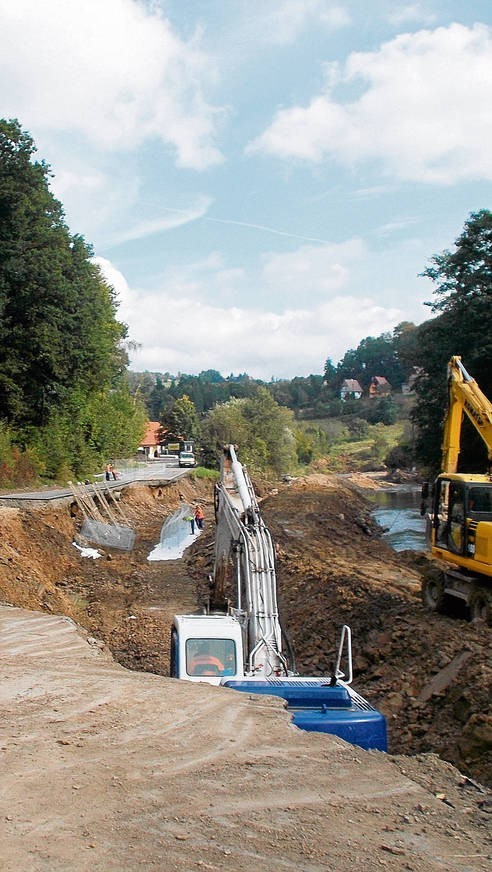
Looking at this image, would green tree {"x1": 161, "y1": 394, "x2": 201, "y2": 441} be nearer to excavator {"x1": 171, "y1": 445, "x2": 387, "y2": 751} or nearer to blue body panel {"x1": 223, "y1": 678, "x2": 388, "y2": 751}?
excavator {"x1": 171, "y1": 445, "x2": 387, "y2": 751}

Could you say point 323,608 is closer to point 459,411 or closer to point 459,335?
A: point 459,411

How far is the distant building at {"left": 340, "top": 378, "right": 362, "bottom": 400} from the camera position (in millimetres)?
155375

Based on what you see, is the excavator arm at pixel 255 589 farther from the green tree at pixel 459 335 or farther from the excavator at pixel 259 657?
the green tree at pixel 459 335

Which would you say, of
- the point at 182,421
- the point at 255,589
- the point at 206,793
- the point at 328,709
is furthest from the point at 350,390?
the point at 206,793

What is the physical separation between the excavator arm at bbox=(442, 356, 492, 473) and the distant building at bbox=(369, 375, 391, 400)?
431 ft

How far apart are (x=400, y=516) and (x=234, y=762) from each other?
4061 cm

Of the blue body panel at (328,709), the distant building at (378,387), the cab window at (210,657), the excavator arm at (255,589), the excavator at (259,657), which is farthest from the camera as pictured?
the distant building at (378,387)

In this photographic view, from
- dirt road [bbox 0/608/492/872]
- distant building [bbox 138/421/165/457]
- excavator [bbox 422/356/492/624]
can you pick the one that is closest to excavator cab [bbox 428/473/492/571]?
excavator [bbox 422/356/492/624]

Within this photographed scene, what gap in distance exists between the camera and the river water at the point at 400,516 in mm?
34406

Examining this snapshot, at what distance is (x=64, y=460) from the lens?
1423 inches

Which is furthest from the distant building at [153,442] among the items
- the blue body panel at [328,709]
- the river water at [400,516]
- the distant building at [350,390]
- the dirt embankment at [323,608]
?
the blue body panel at [328,709]

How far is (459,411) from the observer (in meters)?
16.7

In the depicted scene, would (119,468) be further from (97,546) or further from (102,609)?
(102,609)

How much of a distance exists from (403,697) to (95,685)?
5388 millimetres
